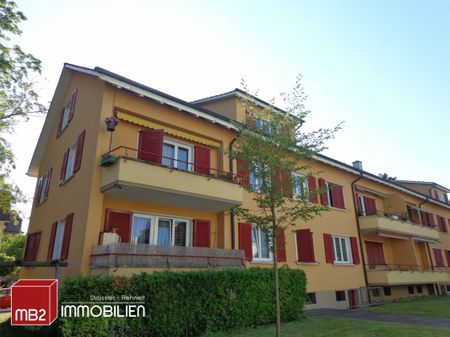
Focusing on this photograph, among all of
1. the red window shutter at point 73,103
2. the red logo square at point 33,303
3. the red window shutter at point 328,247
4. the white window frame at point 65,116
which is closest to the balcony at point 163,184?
the red logo square at point 33,303

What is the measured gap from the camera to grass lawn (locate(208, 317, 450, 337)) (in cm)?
961

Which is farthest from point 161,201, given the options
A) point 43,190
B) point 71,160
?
point 43,190

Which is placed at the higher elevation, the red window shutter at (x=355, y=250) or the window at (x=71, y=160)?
the window at (x=71, y=160)

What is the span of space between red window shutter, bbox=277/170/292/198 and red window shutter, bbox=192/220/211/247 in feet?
19.6

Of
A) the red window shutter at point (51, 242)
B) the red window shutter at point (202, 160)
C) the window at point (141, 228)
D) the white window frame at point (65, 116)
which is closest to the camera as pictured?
the window at point (141, 228)

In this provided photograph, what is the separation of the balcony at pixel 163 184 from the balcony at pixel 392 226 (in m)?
12.7

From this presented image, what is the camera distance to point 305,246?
18.1 metres

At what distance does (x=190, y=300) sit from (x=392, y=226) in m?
19.2

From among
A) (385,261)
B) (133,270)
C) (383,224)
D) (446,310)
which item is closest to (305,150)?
(133,270)

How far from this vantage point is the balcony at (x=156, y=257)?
10.3 metres

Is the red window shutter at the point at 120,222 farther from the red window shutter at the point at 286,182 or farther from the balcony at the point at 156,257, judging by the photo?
the red window shutter at the point at 286,182

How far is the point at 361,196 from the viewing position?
25375mm

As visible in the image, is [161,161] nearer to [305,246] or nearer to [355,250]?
[305,246]

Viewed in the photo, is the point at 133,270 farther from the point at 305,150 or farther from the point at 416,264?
the point at 416,264
